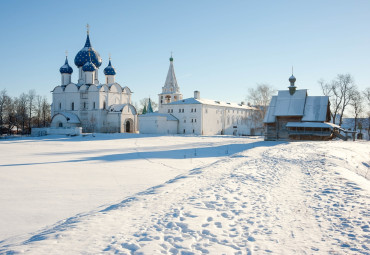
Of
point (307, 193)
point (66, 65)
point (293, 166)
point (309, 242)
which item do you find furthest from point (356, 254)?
point (66, 65)

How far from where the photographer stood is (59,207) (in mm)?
6754

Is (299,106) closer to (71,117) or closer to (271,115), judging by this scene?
(271,115)

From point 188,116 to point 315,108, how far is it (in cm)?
2109

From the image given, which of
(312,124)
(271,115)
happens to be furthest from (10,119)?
(312,124)

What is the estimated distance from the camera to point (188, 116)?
4762 centimetres

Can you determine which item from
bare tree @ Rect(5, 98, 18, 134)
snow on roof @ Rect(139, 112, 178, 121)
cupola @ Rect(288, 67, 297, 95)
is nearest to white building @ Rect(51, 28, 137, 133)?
snow on roof @ Rect(139, 112, 178, 121)

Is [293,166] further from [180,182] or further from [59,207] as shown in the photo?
[59,207]

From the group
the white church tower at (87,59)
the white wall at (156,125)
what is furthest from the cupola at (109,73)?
the white wall at (156,125)

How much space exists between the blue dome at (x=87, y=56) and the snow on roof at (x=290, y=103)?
3204cm

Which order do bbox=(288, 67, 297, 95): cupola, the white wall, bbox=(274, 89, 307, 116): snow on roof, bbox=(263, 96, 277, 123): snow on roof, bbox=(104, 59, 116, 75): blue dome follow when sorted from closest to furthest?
bbox=(274, 89, 307, 116): snow on roof → bbox=(263, 96, 277, 123): snow on roof → bbox=(288, 67, 297, 95): cupola → the white wall → bbox=(104, 59, 116, 75): blue dome

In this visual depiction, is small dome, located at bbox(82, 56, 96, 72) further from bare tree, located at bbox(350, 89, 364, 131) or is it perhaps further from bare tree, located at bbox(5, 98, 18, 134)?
bare tree, located at bbox(350, 89, 364, 131)

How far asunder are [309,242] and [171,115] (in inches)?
1749

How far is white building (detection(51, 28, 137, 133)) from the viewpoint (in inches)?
1842

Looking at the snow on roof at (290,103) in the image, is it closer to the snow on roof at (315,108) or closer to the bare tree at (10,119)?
the snow on roof at (315,108)
